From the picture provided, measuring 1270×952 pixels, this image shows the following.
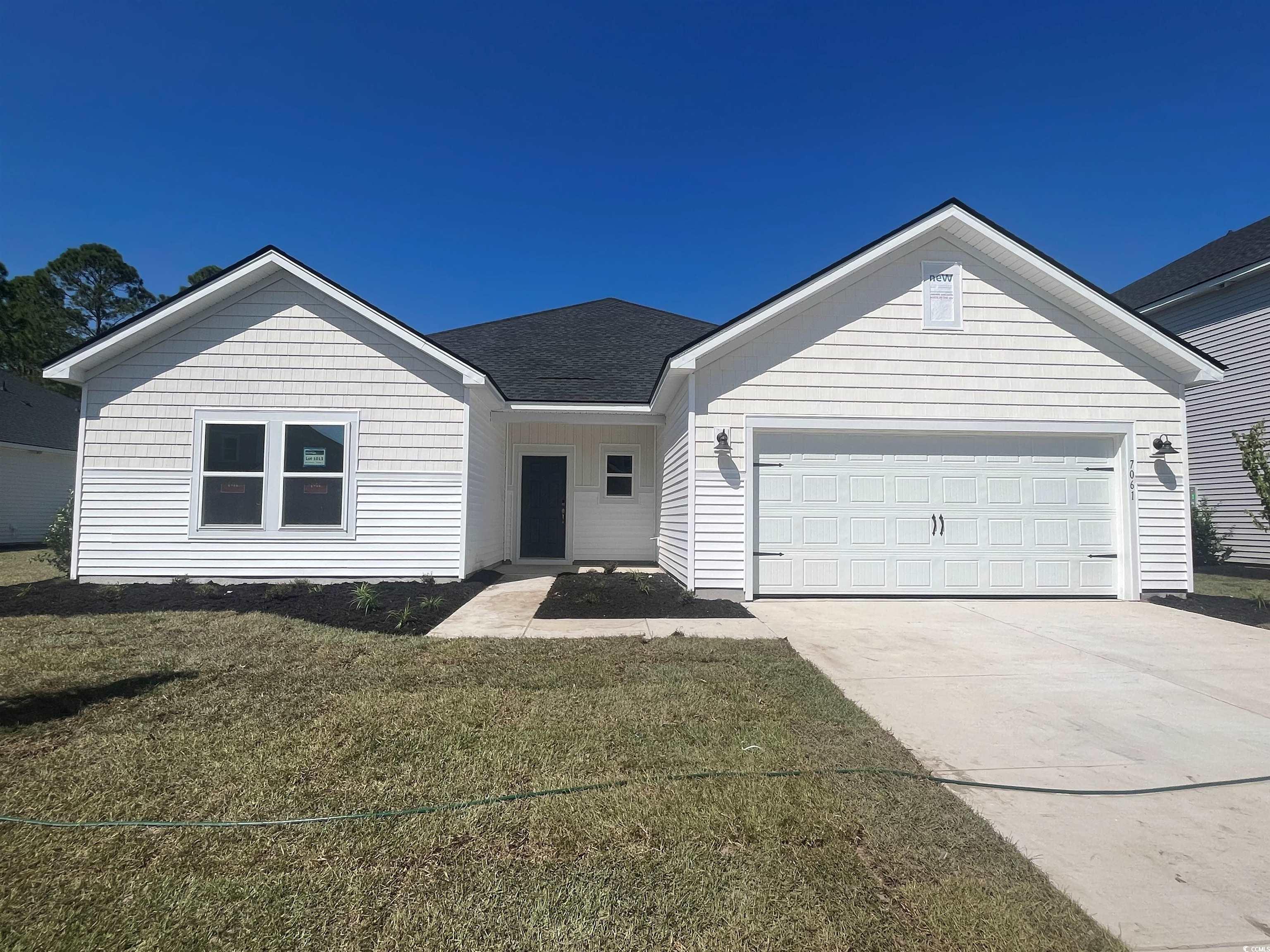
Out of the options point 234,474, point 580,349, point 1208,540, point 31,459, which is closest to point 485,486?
point 234,474

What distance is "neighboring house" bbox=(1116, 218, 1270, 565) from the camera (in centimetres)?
1153

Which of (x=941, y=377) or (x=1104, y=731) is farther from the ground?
(x=941, y=377)

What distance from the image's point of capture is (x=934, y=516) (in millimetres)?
8281

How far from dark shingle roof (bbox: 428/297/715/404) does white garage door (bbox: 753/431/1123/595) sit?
2978 mm

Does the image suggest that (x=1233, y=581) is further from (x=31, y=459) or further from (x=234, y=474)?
(x=31, y=459)

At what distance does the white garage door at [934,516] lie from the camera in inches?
323

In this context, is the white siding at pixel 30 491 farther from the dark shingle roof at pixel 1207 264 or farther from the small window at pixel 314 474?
the dark shingle roof at pixel 1207 264

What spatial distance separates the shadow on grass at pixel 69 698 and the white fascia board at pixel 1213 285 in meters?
17.3

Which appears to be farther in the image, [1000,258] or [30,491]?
[30,491]

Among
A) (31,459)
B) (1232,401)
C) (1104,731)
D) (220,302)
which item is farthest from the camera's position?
(31,459)

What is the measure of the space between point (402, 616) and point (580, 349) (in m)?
7.96

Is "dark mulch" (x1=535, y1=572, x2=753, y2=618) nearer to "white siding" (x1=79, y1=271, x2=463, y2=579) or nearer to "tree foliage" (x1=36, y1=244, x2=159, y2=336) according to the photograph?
"white siding" (x1=79, y1=271, x2=463, y2=579)

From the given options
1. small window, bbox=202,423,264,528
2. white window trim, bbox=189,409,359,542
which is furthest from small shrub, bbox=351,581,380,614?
small window, bbox=202,423,264,528

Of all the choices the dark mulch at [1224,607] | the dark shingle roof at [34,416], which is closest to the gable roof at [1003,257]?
the dark mulch at [1224,607]
